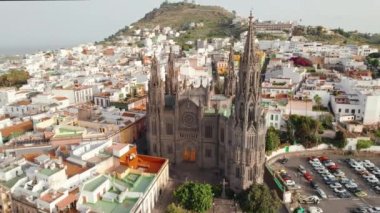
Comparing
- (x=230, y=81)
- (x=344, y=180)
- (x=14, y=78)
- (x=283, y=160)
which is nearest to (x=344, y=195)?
(x=344, y=180)

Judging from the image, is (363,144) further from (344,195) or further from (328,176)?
(344,195)

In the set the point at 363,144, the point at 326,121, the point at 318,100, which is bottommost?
the point at 363,144

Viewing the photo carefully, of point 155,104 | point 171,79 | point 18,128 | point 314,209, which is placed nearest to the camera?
point 314,209

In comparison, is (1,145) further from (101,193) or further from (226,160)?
(226,160)

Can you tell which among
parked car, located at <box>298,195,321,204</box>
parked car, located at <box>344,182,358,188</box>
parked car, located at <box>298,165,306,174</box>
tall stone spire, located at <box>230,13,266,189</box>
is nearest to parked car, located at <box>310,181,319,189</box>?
parked car, located at <box>298,165,306,174</box>

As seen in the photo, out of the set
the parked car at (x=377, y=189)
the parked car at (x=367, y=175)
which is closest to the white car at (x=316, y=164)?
the parked car at (x=367, y=175)

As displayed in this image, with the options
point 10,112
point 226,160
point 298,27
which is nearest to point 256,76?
point 226,160
